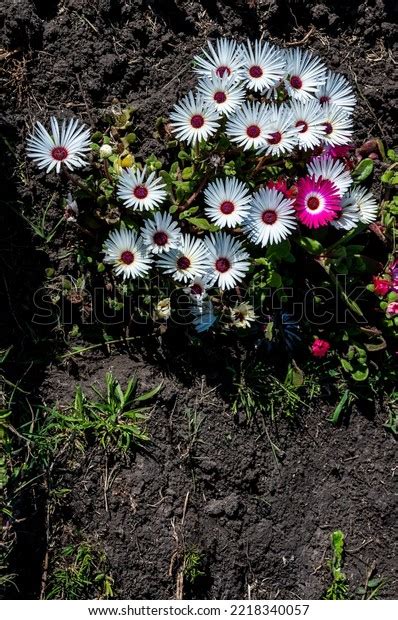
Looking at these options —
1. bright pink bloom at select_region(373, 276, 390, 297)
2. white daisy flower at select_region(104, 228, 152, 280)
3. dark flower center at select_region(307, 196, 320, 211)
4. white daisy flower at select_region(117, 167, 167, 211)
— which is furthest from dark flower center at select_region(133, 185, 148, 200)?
bright pink bloom at select_region(373, 276, 390, 297)

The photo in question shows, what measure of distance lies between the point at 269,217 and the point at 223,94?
45cm

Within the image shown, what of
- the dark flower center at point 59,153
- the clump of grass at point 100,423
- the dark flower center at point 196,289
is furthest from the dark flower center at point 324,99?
the clump of grass at point 100,423

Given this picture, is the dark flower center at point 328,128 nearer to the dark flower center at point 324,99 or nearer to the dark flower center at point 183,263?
the dark flower center at point 324,99

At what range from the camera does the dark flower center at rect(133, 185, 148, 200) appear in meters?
2.68

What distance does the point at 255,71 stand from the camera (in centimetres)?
269

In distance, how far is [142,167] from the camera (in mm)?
2928

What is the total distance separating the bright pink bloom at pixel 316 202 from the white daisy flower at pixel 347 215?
62 mm

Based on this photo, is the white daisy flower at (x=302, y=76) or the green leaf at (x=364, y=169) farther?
the green leaf at (x=364, y=169)

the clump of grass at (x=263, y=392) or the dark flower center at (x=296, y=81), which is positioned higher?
the dark flower center at (x=296, y=81)

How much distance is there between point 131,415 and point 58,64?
137 cm

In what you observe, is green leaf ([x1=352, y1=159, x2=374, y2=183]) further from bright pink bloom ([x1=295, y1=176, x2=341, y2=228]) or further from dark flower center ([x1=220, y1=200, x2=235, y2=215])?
dark flower center ([x1=220, y1=200, x2=235, y2=215])

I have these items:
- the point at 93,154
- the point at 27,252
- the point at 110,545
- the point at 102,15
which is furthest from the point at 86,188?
the point at 110,545

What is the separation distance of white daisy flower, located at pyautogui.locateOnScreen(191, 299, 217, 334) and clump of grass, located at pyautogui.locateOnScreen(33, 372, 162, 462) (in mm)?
302

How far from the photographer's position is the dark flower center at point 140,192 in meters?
2.68
